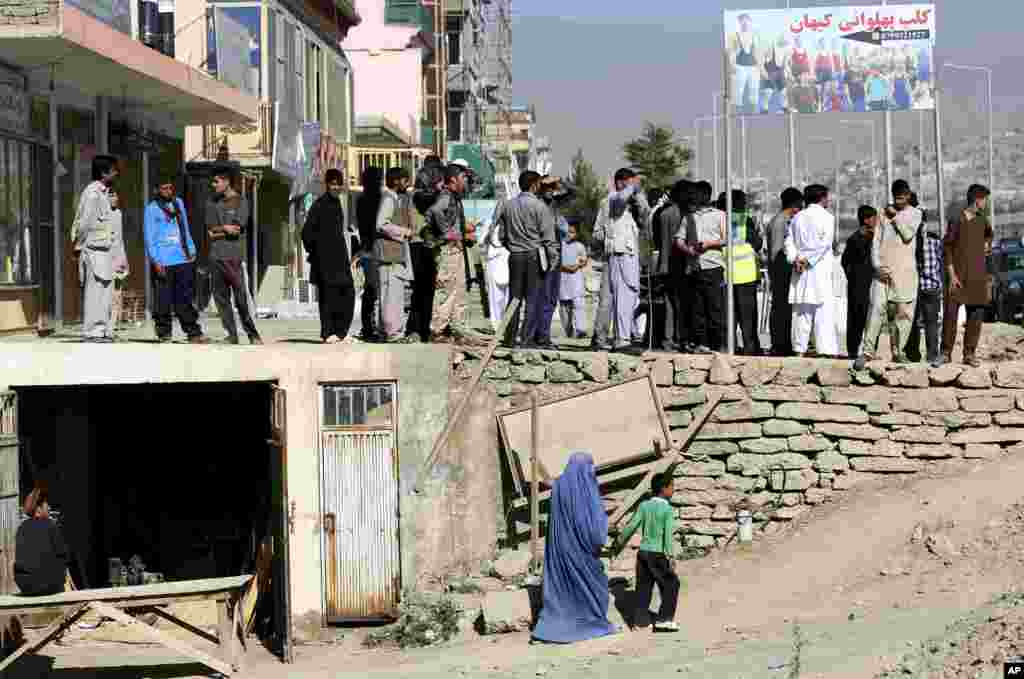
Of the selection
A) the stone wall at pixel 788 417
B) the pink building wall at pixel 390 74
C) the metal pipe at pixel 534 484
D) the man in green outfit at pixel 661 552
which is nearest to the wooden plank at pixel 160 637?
the metal pipe at pixel 534 484

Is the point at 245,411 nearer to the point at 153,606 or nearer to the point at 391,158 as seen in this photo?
the point at 153,606

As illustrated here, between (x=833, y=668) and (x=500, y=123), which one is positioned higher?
(x=500, y=123)

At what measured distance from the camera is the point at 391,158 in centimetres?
3450

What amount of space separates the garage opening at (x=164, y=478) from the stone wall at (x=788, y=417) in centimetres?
401

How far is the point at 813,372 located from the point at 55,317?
8.38 metres

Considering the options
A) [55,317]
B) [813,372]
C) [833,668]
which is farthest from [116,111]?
[833,668]

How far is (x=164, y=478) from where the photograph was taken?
1944 cm

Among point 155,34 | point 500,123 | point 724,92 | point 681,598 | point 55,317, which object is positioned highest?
point 500,123

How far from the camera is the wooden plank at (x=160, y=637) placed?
13.4 meters

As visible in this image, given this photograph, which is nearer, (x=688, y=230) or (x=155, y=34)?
(x=688, y=230)

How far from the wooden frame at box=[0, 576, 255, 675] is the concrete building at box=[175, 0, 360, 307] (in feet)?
33.2

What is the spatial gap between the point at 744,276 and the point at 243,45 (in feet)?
35.7

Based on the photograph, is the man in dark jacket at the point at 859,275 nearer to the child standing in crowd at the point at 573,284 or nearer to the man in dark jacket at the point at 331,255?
the child standing in crowd at the point at 573,284

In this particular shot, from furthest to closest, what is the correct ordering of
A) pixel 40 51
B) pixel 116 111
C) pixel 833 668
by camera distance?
pixel 116 111 → pixel 40 51 → pixel 833 668
